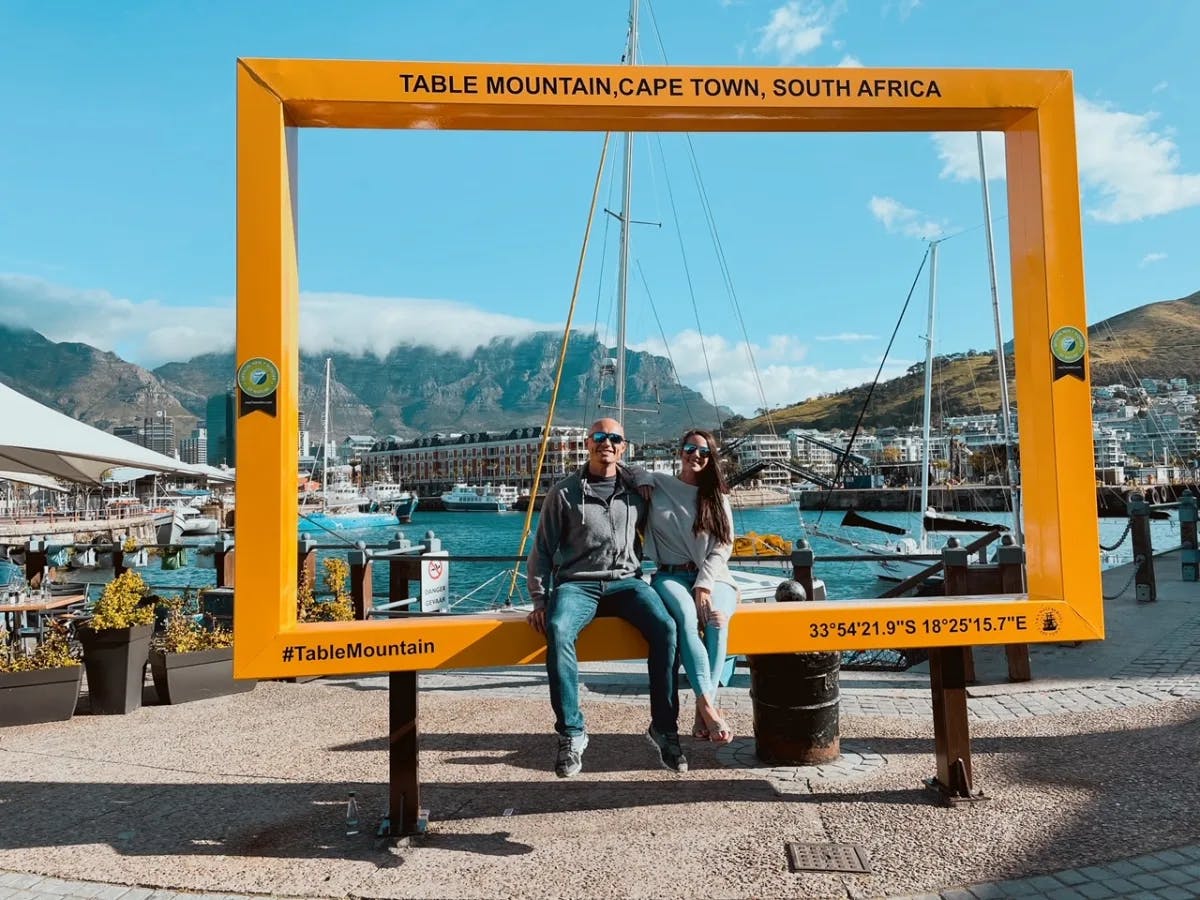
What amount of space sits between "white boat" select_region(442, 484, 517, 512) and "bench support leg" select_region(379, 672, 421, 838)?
101640mm

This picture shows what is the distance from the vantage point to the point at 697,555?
14.8 ft

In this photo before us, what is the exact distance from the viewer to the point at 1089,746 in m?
5.24

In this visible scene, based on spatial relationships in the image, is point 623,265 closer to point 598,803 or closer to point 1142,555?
point 1142,555

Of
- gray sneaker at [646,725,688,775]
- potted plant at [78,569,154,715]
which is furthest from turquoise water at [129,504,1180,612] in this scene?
gray sneaker at [646,725,688,775]

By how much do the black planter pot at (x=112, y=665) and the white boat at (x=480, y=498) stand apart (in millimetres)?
98808

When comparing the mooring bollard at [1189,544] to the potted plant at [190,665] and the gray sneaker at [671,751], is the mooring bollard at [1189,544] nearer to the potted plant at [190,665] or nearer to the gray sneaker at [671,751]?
the gray sneaker at [671,751]

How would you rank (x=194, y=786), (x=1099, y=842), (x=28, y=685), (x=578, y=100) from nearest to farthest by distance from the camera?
(x=1099, y=842) < (x=578, y=100) < (x=194, y=786) < (x=28, y=685)

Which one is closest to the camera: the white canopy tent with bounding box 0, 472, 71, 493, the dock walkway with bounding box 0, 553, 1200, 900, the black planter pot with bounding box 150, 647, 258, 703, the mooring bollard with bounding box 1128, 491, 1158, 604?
the dock walkway with bounding box 0, 553, 1200, 900

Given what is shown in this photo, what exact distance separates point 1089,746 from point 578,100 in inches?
196

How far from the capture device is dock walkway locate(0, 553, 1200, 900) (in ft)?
11.8

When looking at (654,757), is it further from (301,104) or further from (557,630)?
(301,104)

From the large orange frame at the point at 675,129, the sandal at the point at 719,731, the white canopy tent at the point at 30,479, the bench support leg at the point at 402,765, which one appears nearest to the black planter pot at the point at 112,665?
the large orange frame at the point at 675,129

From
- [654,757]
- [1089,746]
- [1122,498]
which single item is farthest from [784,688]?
[1122,498]

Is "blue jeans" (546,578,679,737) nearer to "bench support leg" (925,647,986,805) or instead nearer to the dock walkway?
the dock walkway
